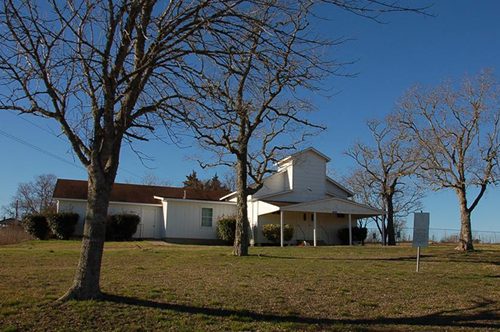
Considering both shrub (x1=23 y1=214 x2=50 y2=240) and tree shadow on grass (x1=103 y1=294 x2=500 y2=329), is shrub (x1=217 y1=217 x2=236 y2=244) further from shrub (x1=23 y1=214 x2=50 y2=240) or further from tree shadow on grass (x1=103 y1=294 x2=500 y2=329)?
tree shadow on grass (x1=103 y1=294 x2=500 y2=329)

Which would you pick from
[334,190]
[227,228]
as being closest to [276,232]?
[227,228]

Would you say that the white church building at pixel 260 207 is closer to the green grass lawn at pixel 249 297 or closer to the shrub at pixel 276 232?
the shrub at pixel 276 232

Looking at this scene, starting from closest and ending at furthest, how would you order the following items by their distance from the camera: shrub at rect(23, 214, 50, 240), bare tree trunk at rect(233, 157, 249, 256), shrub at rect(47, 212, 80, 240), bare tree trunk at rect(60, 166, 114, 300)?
bare tree trunk at rect(60, 166, 114, 300), bare tree trunk at rect(233, 157, 249, 256), shrub at rect(47, 212, 80, 240), shrub at rect(23, 214, 50, 240)

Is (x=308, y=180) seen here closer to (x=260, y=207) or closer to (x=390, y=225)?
(x=260, y=207)

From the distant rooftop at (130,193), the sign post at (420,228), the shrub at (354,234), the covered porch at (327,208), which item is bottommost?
the shrub at (354,234)

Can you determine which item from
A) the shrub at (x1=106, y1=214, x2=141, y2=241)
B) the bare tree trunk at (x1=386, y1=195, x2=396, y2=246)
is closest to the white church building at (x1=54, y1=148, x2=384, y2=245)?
the shrub at (x1=106, y1=214, x2=141, y2=241)

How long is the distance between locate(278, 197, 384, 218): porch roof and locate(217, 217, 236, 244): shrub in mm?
3973

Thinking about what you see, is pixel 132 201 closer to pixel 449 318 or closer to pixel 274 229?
pixel 274 229

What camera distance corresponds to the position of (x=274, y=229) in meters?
32.9

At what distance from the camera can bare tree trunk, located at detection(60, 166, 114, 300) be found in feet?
27.6

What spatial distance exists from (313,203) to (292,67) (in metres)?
24.3

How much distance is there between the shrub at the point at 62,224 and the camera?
31016 millimetres

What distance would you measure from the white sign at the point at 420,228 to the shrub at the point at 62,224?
72.9 ft

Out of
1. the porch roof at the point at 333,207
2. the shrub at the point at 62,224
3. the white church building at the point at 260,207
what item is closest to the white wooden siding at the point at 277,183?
the white church building at the point at 260,207
